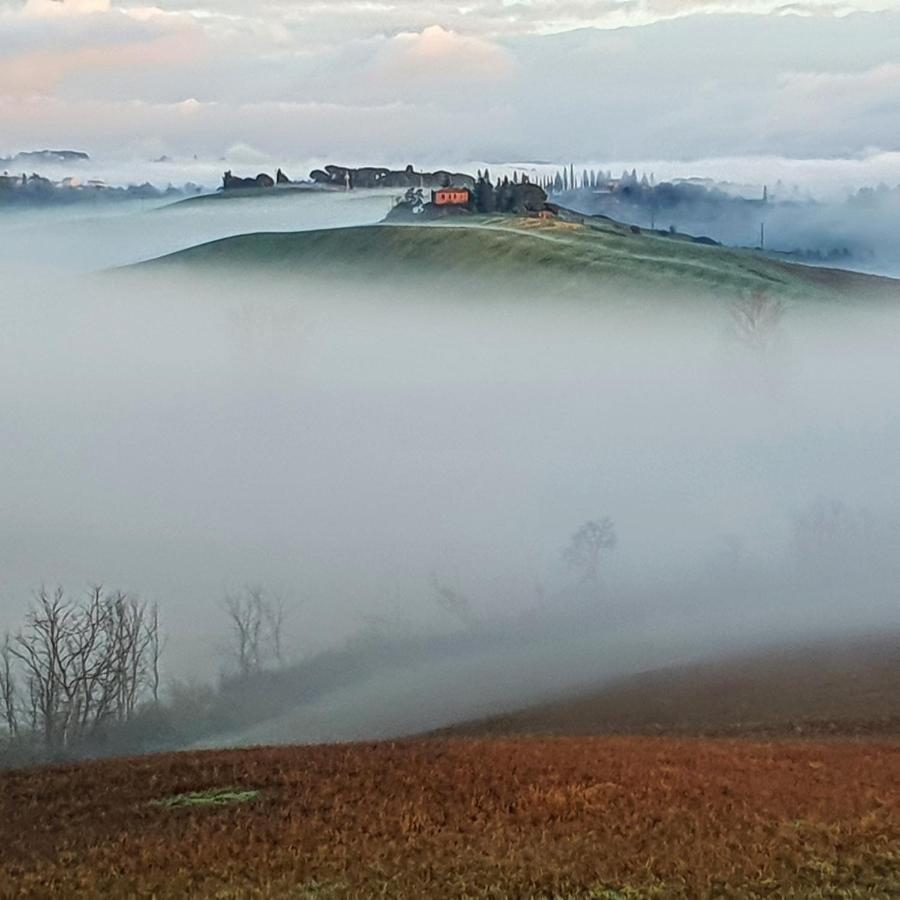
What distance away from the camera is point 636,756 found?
29359mm

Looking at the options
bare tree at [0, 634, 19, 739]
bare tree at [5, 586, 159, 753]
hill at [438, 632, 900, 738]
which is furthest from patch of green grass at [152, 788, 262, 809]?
bare tree at [0, 634, 19, 739]

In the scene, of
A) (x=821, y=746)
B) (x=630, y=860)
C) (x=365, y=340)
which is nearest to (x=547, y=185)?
(x=365, y=340)

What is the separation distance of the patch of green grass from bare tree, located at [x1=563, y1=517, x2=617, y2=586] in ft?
261

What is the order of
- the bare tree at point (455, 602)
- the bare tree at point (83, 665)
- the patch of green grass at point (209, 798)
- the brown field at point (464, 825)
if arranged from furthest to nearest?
the bare tree at point (455, 602), the bare tree at point (83, 665), the patch of green grass at point (209, 798), the brown field at point (464, 825)

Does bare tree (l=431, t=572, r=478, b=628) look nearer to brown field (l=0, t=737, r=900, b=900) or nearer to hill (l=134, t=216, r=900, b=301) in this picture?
hill (l=134, t=216, r=900, b=301)

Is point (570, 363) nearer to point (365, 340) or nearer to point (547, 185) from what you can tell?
point (365, 340)

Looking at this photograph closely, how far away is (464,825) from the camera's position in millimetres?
22562

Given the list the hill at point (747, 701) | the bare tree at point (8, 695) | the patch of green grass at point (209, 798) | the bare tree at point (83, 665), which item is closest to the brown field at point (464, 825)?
the patch of green grass at point (209, 798)

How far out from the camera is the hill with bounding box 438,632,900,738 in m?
47.2

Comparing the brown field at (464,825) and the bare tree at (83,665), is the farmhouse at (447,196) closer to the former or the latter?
the bare tree at (83,665)

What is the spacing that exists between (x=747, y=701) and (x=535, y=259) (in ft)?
180

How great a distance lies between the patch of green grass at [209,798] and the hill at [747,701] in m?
21.2

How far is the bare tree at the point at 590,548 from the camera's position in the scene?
10726 cm


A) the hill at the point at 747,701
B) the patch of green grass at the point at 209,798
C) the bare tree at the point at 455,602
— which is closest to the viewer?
the patch of green grass at the point at 209,798
